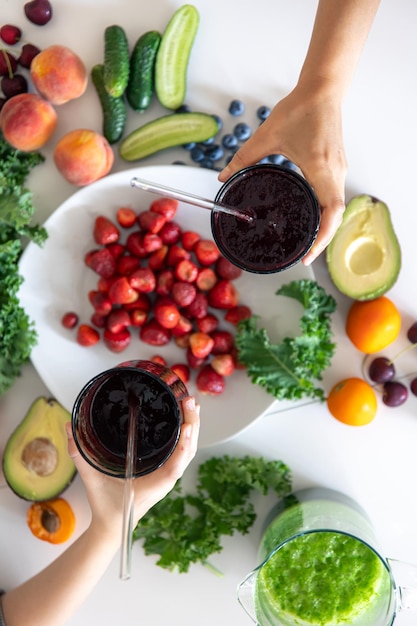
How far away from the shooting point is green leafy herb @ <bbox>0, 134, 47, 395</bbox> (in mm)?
1330

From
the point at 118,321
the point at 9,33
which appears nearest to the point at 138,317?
the point at 118,321

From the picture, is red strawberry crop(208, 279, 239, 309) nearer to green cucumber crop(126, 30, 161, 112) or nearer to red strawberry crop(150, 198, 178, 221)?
red strawberry crop(150, 198, 178, 221)

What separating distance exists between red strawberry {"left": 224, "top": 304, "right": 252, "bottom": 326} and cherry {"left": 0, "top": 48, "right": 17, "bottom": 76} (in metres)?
0.73

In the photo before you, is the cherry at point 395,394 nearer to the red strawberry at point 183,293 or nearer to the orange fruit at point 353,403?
the orange fruit at point 353,403

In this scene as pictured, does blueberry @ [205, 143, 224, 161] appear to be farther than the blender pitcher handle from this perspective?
Yes

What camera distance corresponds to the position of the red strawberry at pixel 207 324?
4.48 ft

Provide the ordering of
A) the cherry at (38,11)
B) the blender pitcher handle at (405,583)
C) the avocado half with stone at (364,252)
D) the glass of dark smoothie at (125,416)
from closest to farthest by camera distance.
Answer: the glass of dark smoothie at (125,416), the blender pitcher handle at (405,583), the avocado half with stone at (364,252), the cherry at (38,11)

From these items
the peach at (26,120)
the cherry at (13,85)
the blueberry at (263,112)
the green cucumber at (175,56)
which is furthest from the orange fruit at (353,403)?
the cherry at (13,85)

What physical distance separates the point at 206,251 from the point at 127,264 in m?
0.18

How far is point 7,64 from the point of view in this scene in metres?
1.40

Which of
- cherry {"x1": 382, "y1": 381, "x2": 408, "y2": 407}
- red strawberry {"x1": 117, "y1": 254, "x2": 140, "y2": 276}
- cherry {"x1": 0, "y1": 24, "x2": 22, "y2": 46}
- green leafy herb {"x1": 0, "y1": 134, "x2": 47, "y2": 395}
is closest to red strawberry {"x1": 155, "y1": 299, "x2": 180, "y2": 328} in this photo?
red strawberry {"x1": 117, "y1": 254, "x2": 140, "y2": 276}

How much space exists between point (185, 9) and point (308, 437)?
0.99 metres

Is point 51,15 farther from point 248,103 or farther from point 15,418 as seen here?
point 15,418

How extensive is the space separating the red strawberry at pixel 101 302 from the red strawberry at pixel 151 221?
0.18 m
